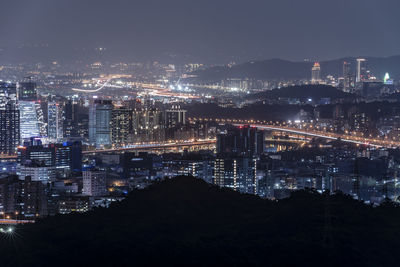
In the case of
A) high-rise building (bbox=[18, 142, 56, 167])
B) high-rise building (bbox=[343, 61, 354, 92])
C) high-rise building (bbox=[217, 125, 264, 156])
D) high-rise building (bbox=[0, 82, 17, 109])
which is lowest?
high-rise building (bbox=[18, 142, 56, 167])

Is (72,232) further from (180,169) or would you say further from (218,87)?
(218,87)

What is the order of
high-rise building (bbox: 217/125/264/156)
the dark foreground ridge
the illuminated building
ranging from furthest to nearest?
high-rise building (bbox: 217/125/264/156) → the illuminated building → the dark foreground ridge

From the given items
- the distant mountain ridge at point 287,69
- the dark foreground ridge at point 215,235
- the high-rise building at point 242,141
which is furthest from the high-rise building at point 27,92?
the distant mountain ridge at point 287,69

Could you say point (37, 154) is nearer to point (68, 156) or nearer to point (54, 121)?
point (68, 156)

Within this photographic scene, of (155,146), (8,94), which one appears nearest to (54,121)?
(8,94)

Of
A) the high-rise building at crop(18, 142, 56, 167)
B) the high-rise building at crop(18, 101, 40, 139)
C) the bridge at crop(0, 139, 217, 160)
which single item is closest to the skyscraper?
the bridge at crop(0, 139, 217, 160)

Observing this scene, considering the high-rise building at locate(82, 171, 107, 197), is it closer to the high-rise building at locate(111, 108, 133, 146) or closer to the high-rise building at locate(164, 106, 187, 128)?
the high-rise building at locate(111, 108, 133, 146)
